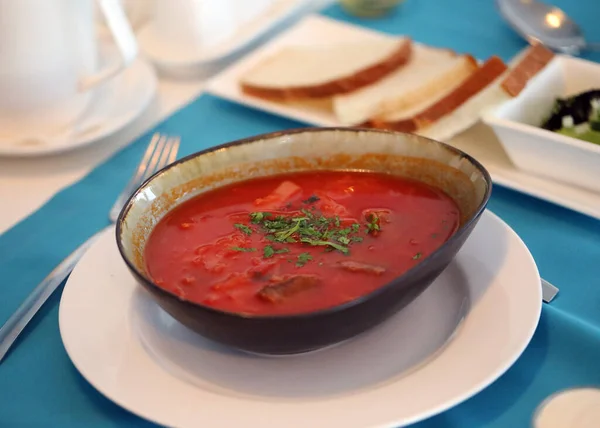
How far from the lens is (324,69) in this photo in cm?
251

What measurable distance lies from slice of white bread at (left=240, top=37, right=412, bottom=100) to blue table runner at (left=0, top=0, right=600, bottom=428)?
0.11 m

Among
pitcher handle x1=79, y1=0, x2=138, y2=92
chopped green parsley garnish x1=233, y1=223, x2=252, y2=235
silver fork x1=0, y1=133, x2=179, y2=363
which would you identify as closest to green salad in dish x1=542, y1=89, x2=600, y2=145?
chopped green parsley garnish x1=233, y1=223, x2=252, y2=235

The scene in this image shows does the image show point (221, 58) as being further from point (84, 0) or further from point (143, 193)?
point (143, 193)

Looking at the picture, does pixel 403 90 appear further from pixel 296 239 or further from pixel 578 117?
pixel 296 239

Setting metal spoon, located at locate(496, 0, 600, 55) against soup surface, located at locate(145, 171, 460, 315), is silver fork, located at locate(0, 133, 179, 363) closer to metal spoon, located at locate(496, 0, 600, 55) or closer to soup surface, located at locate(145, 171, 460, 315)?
soup surface, located at locate(145, 171, 460, 315)

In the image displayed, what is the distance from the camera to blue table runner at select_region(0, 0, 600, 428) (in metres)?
1.28

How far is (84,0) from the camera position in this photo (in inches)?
81.5

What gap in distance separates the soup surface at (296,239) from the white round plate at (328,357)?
130mm

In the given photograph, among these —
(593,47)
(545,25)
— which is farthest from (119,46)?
(593,47)

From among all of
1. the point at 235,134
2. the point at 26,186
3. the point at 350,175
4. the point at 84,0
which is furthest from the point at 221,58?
the point at 350,175

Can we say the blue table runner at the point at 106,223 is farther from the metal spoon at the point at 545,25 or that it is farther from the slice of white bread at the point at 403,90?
the slice of white bread at the point at 403,90

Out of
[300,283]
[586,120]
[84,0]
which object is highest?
[84,0]

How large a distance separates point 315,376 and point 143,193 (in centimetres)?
55

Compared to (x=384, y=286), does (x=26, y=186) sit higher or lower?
lower
